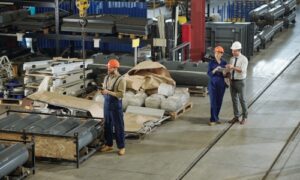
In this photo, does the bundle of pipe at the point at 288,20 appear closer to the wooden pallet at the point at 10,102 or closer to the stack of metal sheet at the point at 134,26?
the stack of metal sheet at the point at 134,26

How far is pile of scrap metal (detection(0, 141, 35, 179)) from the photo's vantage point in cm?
740

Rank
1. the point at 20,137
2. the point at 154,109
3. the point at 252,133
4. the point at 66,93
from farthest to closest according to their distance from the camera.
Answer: the point at 66,93 → the point at 154,109 → the point at 252,133 → the point at 20,137

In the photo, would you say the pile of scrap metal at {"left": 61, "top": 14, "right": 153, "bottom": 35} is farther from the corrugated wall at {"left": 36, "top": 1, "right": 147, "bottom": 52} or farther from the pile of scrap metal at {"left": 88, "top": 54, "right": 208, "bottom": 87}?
the pile of scrap metal at {"left": 88, "top": 54, "right": 208, "bottom": 87}

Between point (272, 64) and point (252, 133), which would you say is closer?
point (252, 133)

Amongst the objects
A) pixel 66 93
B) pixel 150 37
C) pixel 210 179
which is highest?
pixel 150 37

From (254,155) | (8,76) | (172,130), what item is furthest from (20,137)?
(8,76)

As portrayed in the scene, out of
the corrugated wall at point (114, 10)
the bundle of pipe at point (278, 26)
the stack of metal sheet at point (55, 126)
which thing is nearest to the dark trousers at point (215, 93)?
the stack of metal sheet at point (55, 126)

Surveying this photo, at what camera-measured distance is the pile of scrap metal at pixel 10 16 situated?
14.9 metres

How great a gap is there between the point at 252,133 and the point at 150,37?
5017mm

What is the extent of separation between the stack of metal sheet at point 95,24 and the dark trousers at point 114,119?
5645mm

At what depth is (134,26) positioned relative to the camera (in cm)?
1382

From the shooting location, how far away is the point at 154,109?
1060 cm

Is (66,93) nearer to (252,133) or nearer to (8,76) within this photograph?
(8,76)

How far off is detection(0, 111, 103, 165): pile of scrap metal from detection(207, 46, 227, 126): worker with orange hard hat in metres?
2.32
